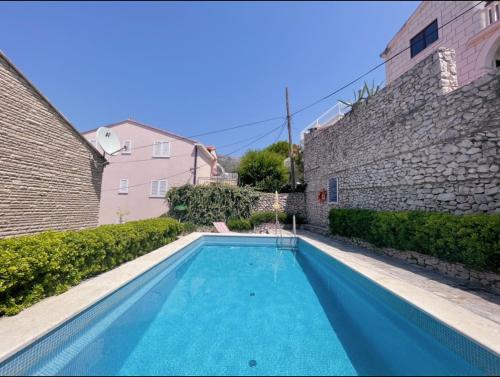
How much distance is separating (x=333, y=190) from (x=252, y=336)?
9464 millimetres

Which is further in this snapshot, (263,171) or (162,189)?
(263,171)

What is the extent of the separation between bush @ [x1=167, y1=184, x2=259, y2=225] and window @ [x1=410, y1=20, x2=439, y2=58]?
12.1 meters

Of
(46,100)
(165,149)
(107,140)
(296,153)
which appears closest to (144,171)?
(165,149)

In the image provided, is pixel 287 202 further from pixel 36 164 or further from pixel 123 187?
pixel 36 164

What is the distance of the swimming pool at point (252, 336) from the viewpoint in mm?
2490

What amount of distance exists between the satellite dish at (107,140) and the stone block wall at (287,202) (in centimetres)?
884

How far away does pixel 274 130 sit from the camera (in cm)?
1833

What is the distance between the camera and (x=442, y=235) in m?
4.68

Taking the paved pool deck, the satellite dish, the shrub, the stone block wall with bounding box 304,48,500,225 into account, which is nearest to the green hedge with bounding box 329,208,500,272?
the paved pool deck

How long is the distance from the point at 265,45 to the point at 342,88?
4.31m

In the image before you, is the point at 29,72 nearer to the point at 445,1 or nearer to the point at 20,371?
the point at 20,371

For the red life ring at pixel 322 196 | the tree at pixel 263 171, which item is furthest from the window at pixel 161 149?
the red life ring at pixel 322 196

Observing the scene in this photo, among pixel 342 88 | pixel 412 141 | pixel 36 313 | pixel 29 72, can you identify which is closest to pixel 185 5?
pixel 29 72

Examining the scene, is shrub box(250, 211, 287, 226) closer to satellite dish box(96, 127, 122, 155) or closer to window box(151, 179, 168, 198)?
window box(151, 179, 168, 198)
